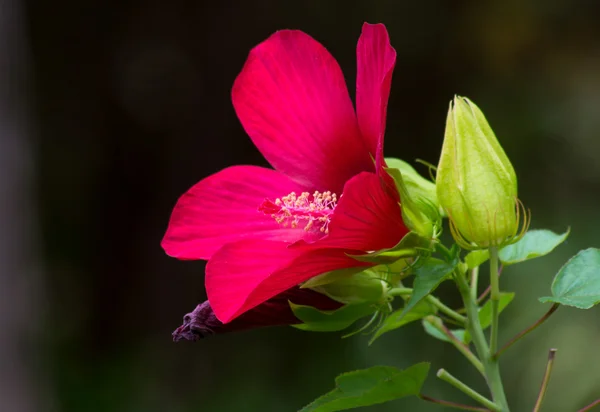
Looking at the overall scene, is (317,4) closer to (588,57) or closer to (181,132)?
(181,132)

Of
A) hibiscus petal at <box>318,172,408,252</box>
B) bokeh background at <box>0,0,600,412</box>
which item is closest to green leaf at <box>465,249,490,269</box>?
hibiscus petal at <box>318,172,408,252</box>

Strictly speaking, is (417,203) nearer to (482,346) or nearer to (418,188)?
(418,188)

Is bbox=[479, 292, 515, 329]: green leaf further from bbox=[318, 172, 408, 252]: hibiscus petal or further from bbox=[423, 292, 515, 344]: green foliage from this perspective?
bbox=[318, 172, 408, 252]: hibiscus petal

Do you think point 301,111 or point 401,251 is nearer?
point 401,251

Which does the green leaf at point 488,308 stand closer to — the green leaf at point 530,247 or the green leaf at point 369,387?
the green leaf at point 530,247

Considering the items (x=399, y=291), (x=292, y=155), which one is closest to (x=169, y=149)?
(x=292, y=155)

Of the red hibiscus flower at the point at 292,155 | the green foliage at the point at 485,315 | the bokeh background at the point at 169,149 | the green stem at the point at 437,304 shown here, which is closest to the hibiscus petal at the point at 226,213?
the red hibiscus flower at the point at 292,155

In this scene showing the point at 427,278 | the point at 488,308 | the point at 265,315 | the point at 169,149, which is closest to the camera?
the point at 427,278
